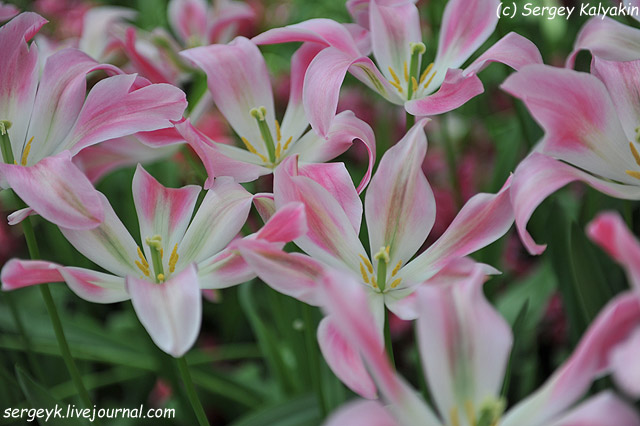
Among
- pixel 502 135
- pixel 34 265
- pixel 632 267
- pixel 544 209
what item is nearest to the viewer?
pixel 632 267

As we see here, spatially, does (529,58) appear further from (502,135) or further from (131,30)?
(502,135)

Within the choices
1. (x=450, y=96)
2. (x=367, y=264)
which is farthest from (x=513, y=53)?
(x=367, y=264)

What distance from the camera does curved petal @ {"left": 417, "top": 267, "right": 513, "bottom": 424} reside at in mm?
301

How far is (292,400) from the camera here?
0.59m

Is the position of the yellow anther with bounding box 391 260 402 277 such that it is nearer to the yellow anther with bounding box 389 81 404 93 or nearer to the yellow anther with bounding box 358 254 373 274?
the yellow anther with bounding box 358 254 373 274

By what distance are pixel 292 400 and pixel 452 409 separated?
302mm

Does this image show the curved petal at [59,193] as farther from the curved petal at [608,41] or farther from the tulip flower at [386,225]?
the curved petal at [608,41]

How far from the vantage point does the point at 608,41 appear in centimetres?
45

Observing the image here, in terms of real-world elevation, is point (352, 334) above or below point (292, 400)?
above

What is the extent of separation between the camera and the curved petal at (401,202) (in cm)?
42

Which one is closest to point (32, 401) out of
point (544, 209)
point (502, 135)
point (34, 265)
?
point (34, 265)

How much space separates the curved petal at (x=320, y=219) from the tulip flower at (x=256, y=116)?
6cm

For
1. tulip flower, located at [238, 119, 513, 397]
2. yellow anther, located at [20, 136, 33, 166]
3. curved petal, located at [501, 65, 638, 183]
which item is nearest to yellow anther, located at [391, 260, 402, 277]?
tulip flower, located at [238, 119, 513, 397]

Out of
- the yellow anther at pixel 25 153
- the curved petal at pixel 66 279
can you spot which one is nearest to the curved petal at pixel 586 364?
the curved petal at pixel 66 279
